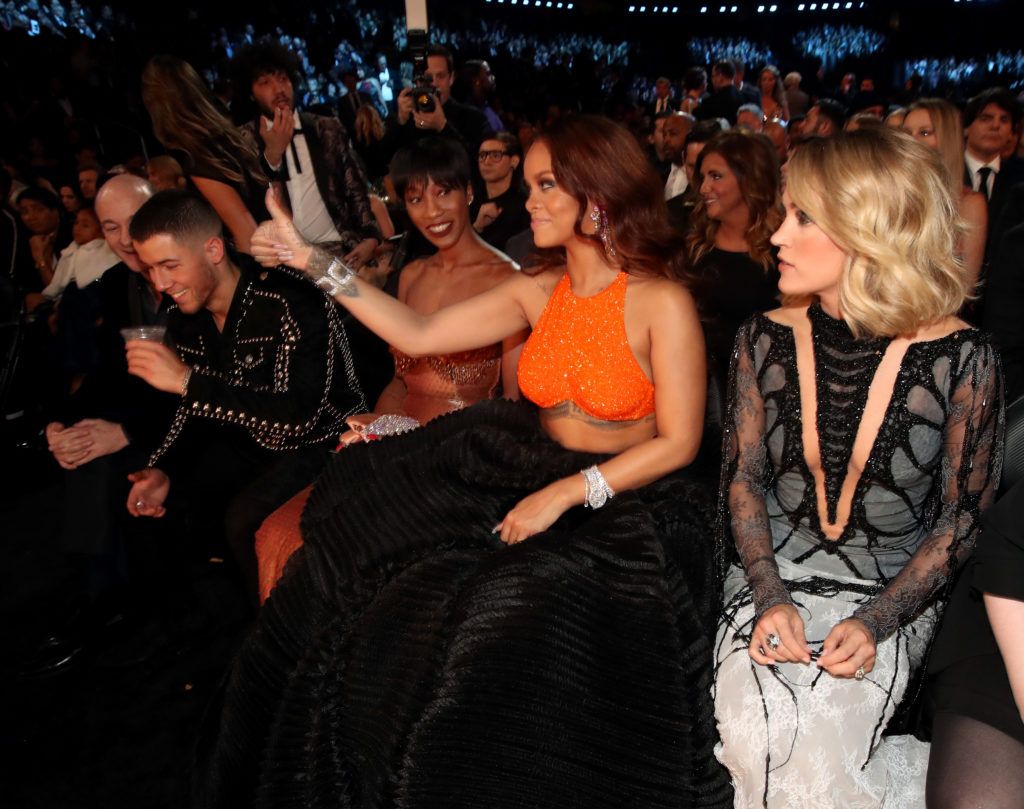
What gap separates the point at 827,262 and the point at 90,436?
93.2 inches

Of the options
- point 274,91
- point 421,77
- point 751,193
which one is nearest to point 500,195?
point 421,77

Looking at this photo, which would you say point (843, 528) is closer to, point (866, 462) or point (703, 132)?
point (866, 462)

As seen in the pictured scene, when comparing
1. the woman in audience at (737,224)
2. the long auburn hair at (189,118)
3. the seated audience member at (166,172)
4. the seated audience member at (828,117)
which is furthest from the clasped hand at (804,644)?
the seated audience member at (828,117)

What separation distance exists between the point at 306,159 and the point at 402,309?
180 cm

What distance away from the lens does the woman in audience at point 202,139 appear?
3256mm

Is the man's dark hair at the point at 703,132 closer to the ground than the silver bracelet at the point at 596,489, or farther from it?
farther from it

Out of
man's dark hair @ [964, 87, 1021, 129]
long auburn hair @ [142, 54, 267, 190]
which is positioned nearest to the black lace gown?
long auburn hair @ [142, 54, 267, 190]

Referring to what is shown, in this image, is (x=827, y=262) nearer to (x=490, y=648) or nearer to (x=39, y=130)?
(x=490, y=648)

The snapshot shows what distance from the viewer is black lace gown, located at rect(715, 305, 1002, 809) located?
1545mm

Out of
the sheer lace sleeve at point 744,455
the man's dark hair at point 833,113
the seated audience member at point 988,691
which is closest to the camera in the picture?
the seated audience member at point 988,691

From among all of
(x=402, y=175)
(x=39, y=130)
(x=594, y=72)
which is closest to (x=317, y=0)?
(x=594, y=72)

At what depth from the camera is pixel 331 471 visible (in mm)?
2227

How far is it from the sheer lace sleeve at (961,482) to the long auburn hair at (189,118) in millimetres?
2818

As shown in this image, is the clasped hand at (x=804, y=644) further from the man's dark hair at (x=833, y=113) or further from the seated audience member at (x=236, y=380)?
the man's dark hair at (x=833, y=113)
